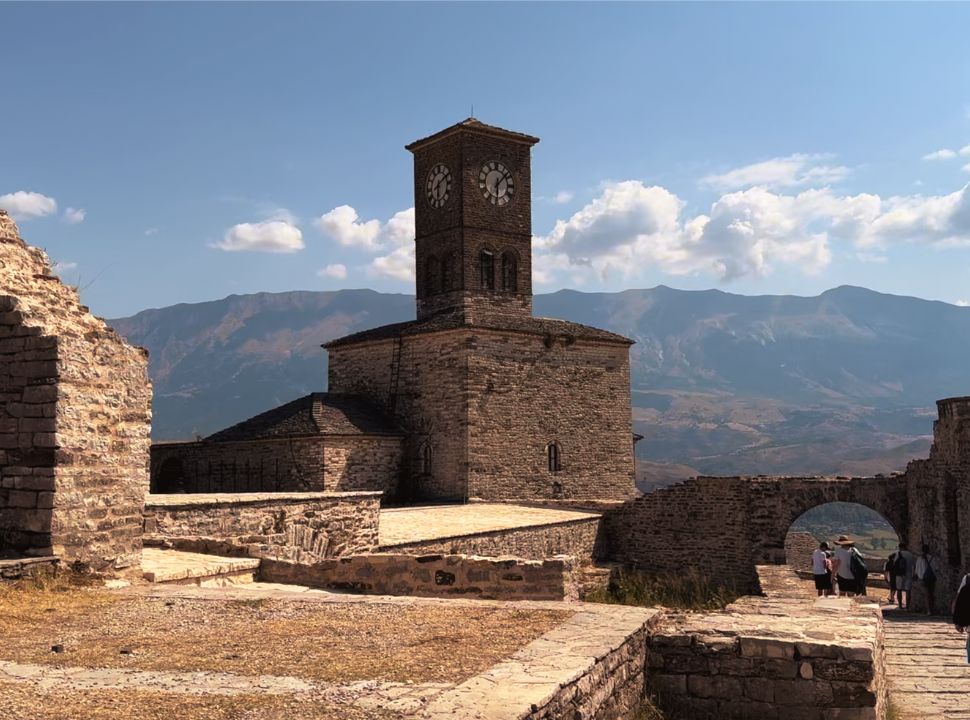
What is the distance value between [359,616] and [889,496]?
21.5 metres

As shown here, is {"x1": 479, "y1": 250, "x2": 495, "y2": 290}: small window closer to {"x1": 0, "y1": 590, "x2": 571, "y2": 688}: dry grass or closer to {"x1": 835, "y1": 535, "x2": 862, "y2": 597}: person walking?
{"x1": 835, "y1": 535, "x2": 862, "y2": 597}: person walking

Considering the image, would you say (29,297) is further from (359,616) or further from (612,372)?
(612,372)

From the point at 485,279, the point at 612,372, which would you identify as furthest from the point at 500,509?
the point at 485,279

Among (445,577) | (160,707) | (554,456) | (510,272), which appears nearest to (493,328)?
(554,456)

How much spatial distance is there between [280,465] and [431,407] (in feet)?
16.9

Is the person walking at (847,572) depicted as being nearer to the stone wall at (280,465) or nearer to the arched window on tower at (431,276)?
the stone wall at (280,465)

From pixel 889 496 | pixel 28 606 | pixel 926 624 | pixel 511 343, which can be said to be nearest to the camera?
pixel 28 606

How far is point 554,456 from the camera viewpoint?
30844mm

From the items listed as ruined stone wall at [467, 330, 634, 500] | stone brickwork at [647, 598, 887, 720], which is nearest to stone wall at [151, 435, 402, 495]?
ruined stone wall at [467, 330, 634, 500]

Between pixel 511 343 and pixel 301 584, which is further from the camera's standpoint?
pixel 511 343

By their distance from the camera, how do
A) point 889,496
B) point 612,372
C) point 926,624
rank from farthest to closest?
point 612,372
point 889,496
point 926,624

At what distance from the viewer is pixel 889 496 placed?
25.3 m

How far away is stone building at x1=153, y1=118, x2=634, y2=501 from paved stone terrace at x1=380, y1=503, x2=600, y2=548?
2256 millimetres

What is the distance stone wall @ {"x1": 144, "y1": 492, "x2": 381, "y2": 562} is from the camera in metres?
12.4
